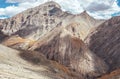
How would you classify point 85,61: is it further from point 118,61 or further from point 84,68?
point 118,61

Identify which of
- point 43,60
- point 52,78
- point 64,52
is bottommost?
point 52,78

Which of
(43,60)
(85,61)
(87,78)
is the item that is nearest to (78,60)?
(85,61)

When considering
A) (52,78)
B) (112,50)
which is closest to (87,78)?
(112,50)

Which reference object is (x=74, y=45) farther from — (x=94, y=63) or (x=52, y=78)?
(x=52, y=78)

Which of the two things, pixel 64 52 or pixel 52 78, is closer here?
pixel 52 78

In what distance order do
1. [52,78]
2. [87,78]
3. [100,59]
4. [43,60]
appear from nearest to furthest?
[52,78] < [43,60] < [87,78] < [100,59]

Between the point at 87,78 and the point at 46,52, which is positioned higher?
the point at 46,52

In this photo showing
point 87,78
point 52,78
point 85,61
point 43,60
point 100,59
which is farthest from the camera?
point 100,59
